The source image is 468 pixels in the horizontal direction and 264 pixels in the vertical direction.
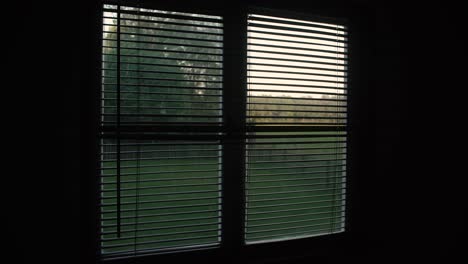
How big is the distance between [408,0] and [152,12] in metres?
1.51

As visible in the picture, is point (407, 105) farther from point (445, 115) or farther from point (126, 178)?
point (126, 178)

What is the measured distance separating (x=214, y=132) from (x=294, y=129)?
45cm

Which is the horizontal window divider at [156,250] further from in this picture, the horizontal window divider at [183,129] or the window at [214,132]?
the horizontal window divider at [183,129]

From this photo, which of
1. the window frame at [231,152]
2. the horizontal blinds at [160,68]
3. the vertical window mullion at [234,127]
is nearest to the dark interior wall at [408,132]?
the window frame at [231,152]

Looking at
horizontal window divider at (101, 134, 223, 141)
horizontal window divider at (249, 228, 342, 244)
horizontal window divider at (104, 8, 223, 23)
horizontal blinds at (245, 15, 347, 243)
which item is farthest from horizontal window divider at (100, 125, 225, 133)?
horizontal window divider at (249, 228, 342, 244)

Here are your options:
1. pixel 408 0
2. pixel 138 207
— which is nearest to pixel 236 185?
pixel 138 207

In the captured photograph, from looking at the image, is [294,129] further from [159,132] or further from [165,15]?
[165,15]

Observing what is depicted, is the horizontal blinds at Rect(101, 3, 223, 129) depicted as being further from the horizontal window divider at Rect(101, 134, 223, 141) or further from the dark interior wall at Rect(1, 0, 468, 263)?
the dark interior wall at Rect(1, 0, 468, 263)

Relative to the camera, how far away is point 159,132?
4.27ft

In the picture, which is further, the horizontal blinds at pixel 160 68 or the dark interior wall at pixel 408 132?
the dark interior wall at pixel 408 132

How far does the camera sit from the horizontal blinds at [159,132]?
125 centimetres

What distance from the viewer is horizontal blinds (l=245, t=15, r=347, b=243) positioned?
1.47 meters

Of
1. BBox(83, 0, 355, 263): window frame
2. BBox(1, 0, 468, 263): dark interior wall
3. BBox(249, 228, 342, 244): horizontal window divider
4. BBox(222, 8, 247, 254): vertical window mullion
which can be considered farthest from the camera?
BBox(1, 0, 468, 263): dark interior wall

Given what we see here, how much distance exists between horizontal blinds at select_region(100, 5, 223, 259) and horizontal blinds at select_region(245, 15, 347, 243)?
20 cm
